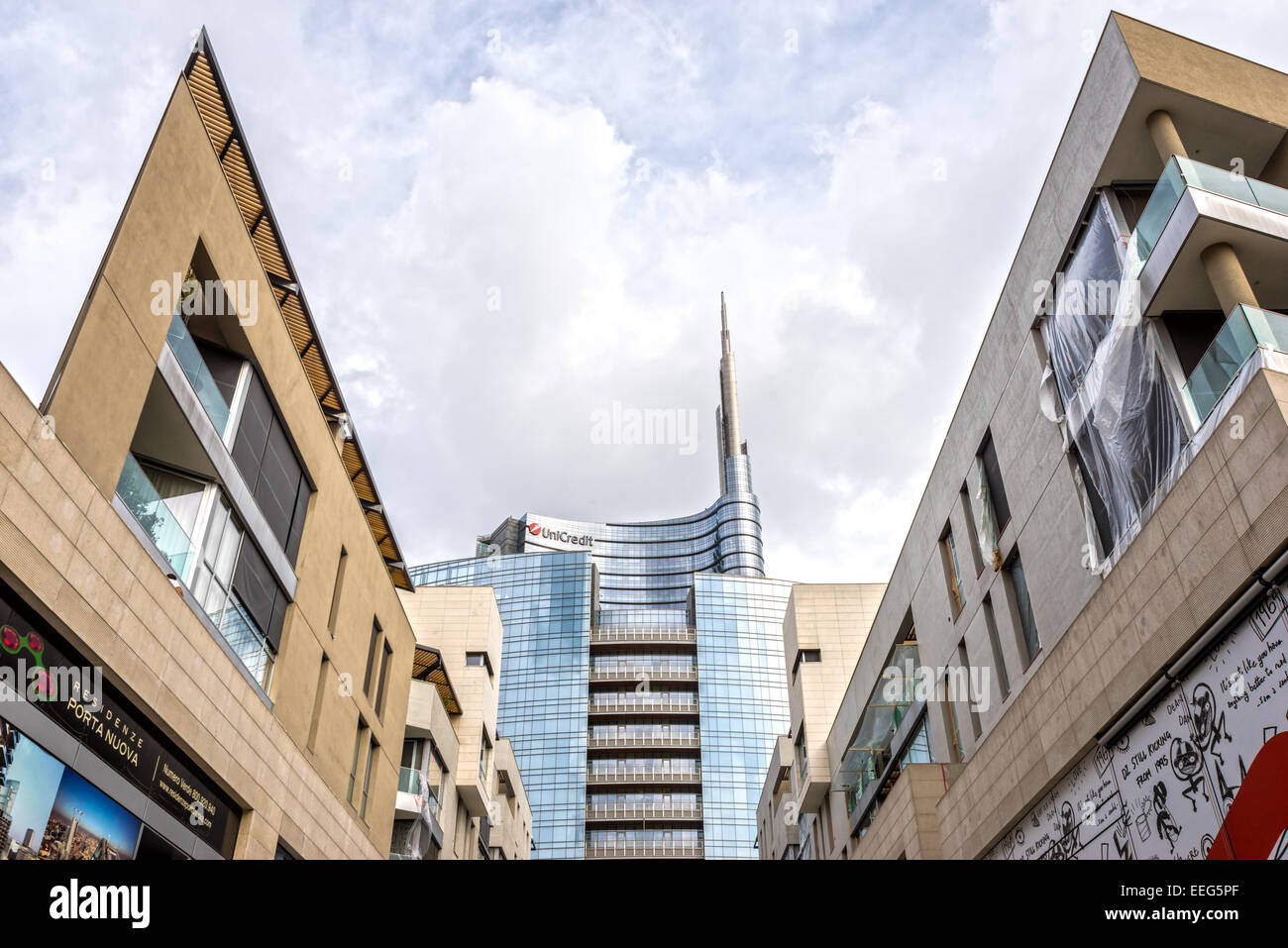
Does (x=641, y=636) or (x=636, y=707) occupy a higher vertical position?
(x=641, y=636)

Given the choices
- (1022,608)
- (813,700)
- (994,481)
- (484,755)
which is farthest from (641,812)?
(1022,608)

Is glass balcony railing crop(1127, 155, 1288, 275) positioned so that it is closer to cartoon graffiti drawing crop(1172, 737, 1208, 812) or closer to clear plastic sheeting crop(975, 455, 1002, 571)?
cartoon graffiti drawing crop(1172, 737, 1208, 812)

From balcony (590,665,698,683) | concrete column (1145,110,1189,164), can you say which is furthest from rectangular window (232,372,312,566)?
balcony (590,665,698,683)

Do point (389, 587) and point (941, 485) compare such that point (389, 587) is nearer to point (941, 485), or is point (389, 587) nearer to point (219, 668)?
point (219, 668)

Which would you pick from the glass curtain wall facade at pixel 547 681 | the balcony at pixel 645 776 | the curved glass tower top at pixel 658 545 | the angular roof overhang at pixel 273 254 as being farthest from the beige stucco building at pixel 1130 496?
the curved glass tower top at pixel 658 545

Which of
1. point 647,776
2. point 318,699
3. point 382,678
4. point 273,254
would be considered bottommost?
point 318,699

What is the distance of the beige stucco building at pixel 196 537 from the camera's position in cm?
1174

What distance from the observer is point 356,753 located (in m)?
25.5

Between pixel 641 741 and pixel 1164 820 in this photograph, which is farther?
pixel 641 741

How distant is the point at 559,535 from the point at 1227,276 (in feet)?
471

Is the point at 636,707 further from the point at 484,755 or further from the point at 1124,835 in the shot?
the point at 1124,835

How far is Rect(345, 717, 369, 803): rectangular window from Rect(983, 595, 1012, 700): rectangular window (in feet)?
52.6

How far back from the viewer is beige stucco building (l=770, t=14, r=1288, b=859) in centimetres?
1084
